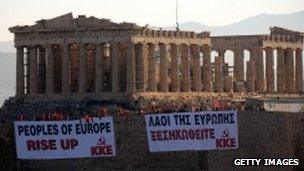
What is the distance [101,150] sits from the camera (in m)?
52.0

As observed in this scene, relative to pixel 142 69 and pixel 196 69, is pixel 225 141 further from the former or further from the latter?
pixel 196 69

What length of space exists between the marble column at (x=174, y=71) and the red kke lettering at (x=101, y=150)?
1873 inches

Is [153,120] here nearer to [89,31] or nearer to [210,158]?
[210,158]

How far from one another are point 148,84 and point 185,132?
43019 mm

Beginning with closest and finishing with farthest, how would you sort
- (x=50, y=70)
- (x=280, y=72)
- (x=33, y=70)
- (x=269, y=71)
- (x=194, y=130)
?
(x=194, y=130)
(x=50, y=70)
(x=33, y=70)
(x=269, y=71)
(x=280, y=72)

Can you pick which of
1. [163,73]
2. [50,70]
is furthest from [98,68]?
[163,73]

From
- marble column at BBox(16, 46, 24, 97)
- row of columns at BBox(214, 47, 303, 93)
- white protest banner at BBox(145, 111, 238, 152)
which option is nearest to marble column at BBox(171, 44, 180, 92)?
row of columns at BBox(214, 47, 303, 93)

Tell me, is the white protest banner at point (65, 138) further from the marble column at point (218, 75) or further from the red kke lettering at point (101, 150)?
the marble column at point (218, 75)

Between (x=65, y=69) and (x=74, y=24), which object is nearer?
(x=74, y=24)

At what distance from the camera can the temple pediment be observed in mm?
93312

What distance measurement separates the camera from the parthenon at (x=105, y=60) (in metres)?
93.9

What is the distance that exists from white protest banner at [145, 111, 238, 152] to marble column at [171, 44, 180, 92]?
45341 mm

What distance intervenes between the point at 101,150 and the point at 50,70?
1801 inches

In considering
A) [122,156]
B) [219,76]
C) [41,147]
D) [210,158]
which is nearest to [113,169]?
[122,156]
